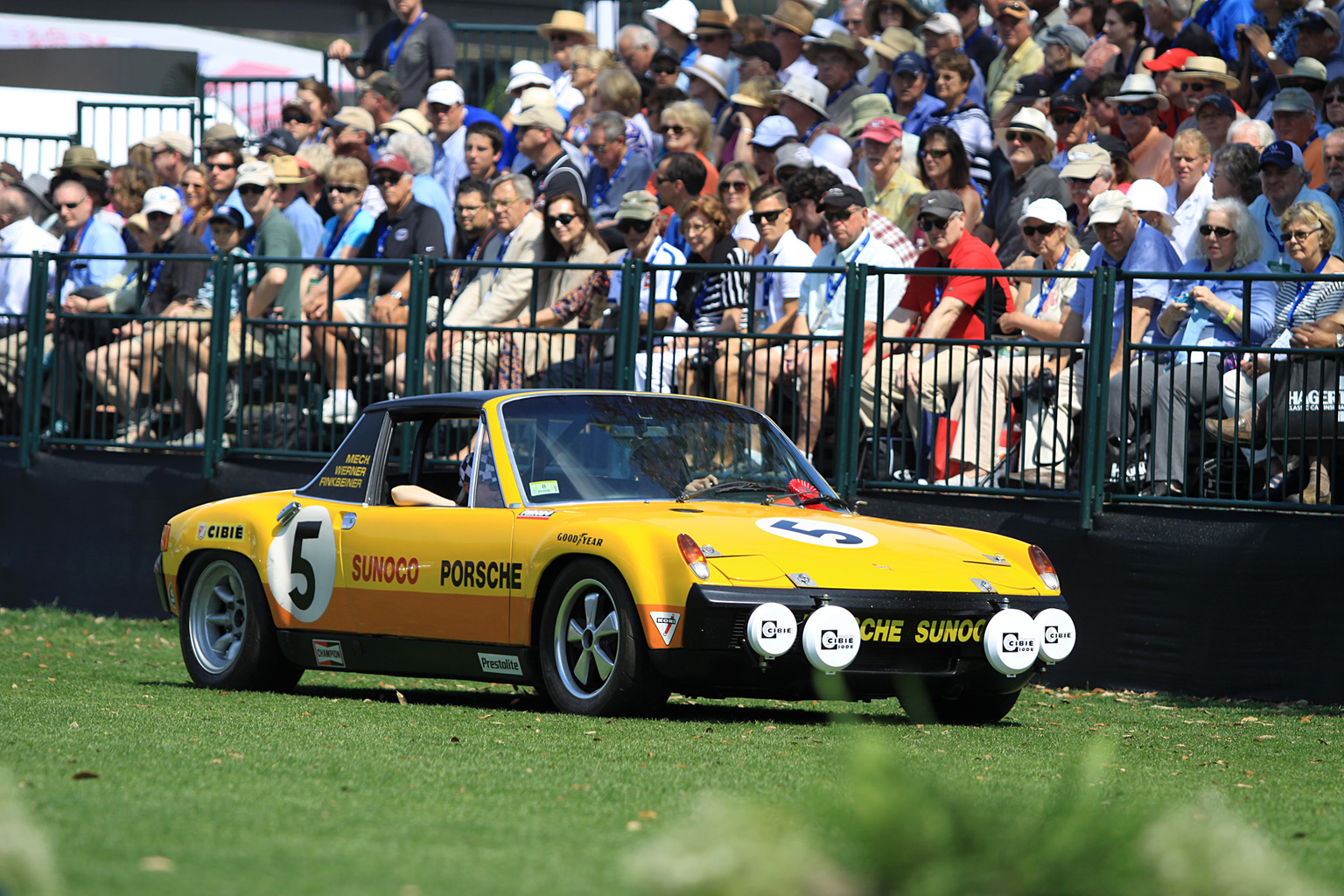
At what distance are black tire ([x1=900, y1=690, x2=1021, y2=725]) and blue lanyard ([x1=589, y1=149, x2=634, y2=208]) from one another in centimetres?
881

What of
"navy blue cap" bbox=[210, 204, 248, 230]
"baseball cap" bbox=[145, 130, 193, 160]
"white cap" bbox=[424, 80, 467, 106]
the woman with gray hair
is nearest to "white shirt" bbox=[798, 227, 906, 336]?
the woman with gray hair

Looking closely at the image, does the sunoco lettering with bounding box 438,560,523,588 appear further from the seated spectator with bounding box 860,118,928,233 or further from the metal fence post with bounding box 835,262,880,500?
the seated spectator with bounding box 860,118,928,233

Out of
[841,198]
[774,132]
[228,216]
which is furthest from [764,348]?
[228,216]

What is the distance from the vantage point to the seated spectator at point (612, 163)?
1683 cm

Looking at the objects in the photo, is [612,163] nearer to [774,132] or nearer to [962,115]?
[774,132]

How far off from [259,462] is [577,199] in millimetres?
3135

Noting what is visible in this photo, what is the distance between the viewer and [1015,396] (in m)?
11.5

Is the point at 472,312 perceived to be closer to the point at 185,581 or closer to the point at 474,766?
the point at 185,581

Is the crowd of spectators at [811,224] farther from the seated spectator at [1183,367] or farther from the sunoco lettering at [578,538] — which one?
the sunoco lettering at [578,538]

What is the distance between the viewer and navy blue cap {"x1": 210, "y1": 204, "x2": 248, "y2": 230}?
52.9 ft

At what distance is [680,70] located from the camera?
61.9 feet

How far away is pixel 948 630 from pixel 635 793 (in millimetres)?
2659

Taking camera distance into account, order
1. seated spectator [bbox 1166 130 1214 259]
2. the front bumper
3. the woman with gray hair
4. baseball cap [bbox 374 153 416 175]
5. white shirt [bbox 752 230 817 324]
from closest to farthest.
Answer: the front bumper
the woman with gray hair
white shirt [bbox 752 230 817 324]
seated spectator [bbox 1166 130 1214 259]
baseball cap [bbox 374 153 416 175]

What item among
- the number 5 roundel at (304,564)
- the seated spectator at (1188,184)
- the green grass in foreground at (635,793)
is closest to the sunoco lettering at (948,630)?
the green grass in foreground at (635,793)
